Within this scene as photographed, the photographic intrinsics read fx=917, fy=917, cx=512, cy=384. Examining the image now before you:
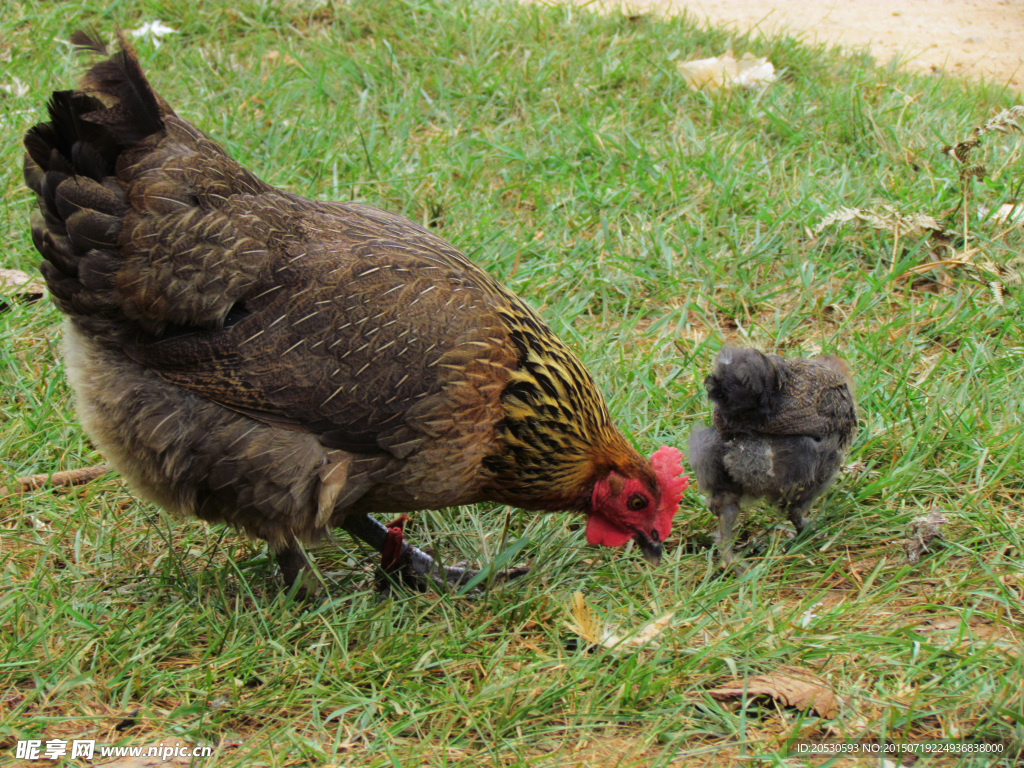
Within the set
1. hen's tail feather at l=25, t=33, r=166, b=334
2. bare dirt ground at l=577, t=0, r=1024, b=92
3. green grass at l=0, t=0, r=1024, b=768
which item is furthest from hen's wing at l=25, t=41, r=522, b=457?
bare dirt ground at l=577, t=0, r=1024, b=92

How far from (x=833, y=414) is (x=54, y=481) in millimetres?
2955

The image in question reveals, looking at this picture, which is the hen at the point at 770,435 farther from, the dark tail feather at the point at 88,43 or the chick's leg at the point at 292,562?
the dark tail feather at the point at 88,43

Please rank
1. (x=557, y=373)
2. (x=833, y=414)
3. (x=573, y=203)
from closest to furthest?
(x=557, y=373) → (x=833, y=414) → (x=573, y=203)

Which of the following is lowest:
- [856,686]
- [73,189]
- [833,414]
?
[856,686]

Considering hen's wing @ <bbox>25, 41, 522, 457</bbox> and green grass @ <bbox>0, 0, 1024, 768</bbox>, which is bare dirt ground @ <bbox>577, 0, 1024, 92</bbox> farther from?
hen's wing @ <bbox>25, 41, 522, 457</bbox>

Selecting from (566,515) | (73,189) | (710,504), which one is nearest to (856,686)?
(710,504)

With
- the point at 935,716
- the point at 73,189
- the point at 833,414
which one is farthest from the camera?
the point at 833,414

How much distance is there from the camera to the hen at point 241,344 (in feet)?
9.23

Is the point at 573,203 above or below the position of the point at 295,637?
above

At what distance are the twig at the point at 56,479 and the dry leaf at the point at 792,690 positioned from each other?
2.47m

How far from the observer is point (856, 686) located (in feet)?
8.46

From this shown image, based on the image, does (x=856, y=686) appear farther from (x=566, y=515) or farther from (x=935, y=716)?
(x=566, y=515)

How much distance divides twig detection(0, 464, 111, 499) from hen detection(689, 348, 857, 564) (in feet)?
7.66

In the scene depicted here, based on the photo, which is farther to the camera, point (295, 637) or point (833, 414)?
point (833, 414)
